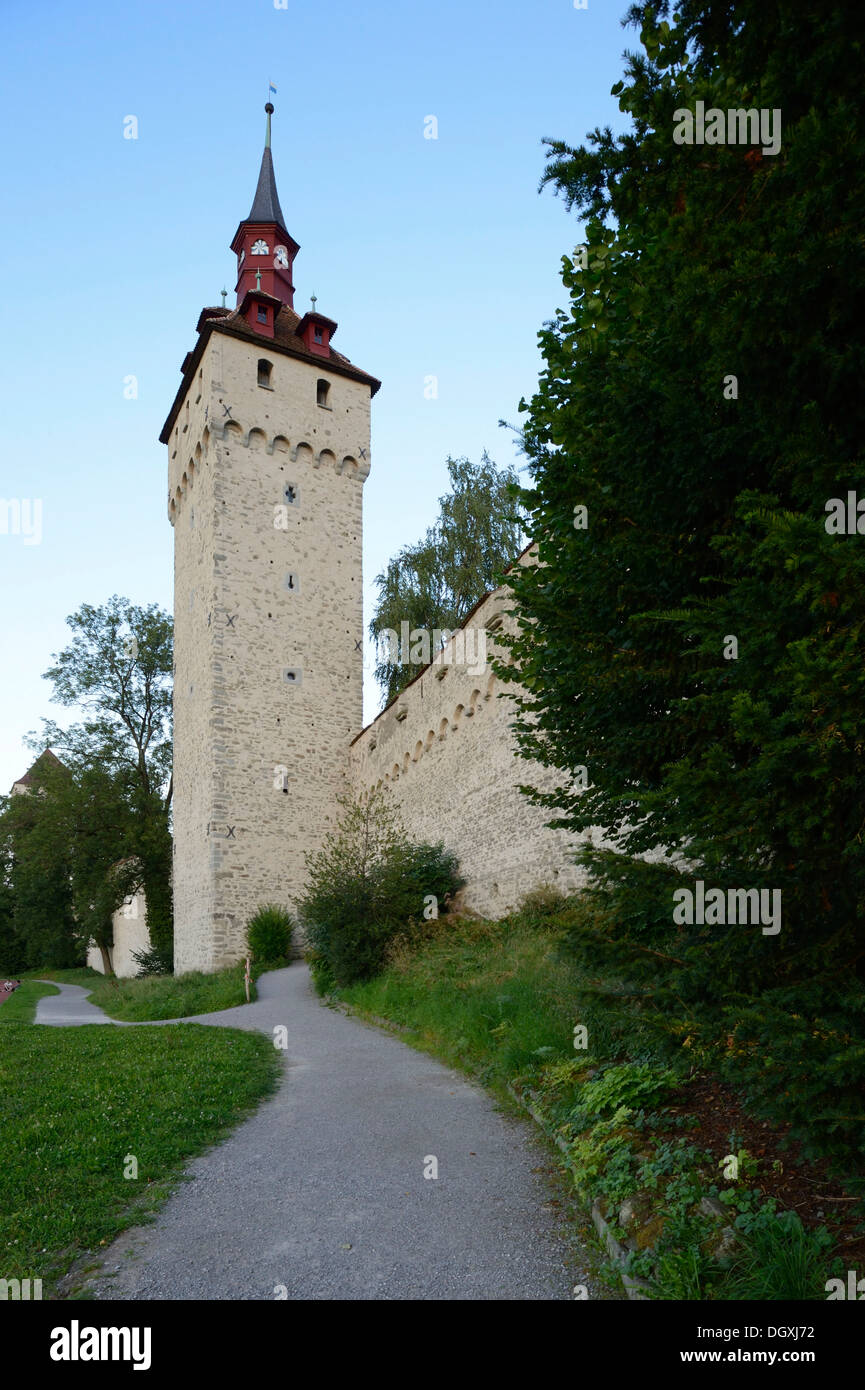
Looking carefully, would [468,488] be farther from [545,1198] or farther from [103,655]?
[545,1198]

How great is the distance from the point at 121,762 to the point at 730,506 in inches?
1152

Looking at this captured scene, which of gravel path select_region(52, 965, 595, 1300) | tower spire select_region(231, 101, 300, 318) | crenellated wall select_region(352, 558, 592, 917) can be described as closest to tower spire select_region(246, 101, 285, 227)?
tower spire select_region(231, 101, 300, 318)

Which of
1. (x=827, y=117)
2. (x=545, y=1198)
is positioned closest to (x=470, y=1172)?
(x=545, y=1198)

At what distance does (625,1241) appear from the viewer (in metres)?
3.42

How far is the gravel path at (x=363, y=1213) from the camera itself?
3334 millimetres

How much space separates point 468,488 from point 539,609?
71.2 feet

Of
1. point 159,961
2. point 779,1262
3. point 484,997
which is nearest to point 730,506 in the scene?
point 779,1262

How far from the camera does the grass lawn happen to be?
14.7 metres

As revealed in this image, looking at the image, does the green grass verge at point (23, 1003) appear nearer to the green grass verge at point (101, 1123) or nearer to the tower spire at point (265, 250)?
the green grass verge at point (101, 1123)

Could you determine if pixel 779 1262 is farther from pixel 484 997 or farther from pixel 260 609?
pixel 260 609

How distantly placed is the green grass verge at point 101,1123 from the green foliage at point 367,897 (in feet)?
10.3

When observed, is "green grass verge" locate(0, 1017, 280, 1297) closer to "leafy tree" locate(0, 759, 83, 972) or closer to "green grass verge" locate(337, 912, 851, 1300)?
"green grass verge" locate(337, 912, 851, 1300)

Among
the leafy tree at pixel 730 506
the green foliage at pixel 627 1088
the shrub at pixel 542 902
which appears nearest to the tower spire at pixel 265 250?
the shrub at pixel 542 902

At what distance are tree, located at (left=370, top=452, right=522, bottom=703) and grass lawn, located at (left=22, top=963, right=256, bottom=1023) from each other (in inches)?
363
